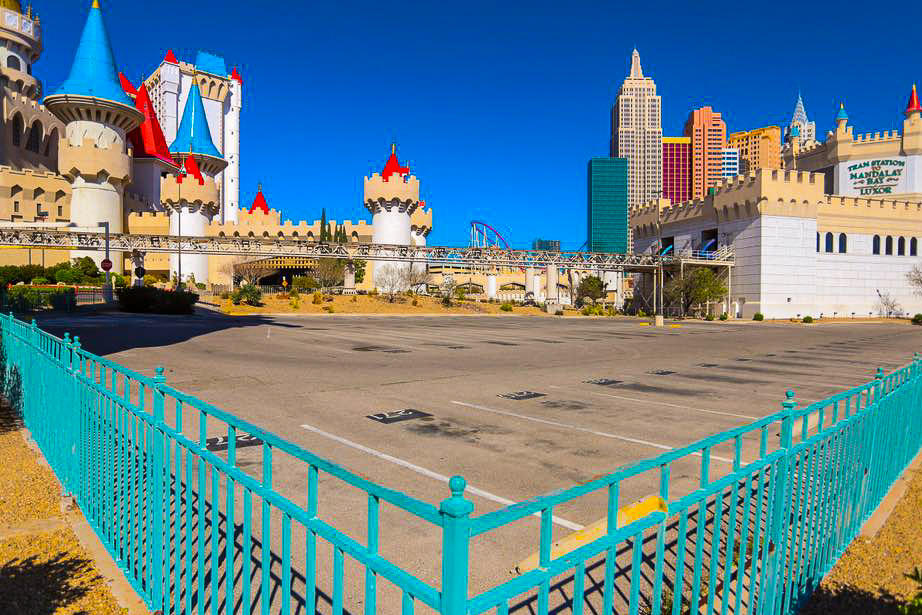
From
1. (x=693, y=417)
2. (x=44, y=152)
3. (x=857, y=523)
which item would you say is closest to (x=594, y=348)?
(x=693, y=417)

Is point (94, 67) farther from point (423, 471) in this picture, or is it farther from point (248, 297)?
point (423, 471)

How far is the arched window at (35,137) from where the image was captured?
2765 inches

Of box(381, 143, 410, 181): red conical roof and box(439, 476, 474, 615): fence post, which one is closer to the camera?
box(439, 476, 474, 615): fence post

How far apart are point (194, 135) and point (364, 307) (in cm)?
4870

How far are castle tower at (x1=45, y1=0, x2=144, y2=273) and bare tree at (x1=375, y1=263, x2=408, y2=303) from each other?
26750 mm

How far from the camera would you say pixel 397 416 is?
355 inches

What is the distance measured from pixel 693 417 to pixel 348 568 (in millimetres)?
6680

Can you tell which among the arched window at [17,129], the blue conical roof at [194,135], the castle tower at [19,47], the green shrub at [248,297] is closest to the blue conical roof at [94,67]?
the arched window at [17,129]

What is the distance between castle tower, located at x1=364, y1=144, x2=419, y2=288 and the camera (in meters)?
59.8

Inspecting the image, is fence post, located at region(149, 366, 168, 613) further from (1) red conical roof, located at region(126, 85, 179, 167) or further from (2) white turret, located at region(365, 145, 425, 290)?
(1) red conical roof, located at region(126, 85, 179, 167)

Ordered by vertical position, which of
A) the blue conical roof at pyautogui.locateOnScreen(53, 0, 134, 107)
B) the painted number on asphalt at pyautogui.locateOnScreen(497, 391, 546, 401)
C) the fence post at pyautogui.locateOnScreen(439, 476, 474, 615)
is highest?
the blue conical roof at pyautogui.locateOnScreen(53, 0, 134, 107)

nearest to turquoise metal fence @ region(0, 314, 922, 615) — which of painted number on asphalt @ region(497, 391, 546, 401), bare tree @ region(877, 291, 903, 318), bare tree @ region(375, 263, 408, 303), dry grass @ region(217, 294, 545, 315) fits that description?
painted number on asphalt @ region(497, 391, 546, 401)

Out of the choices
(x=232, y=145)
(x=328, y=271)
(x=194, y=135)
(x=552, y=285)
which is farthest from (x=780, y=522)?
(x=232, y=145)

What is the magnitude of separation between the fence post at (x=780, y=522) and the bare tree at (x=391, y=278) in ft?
175
